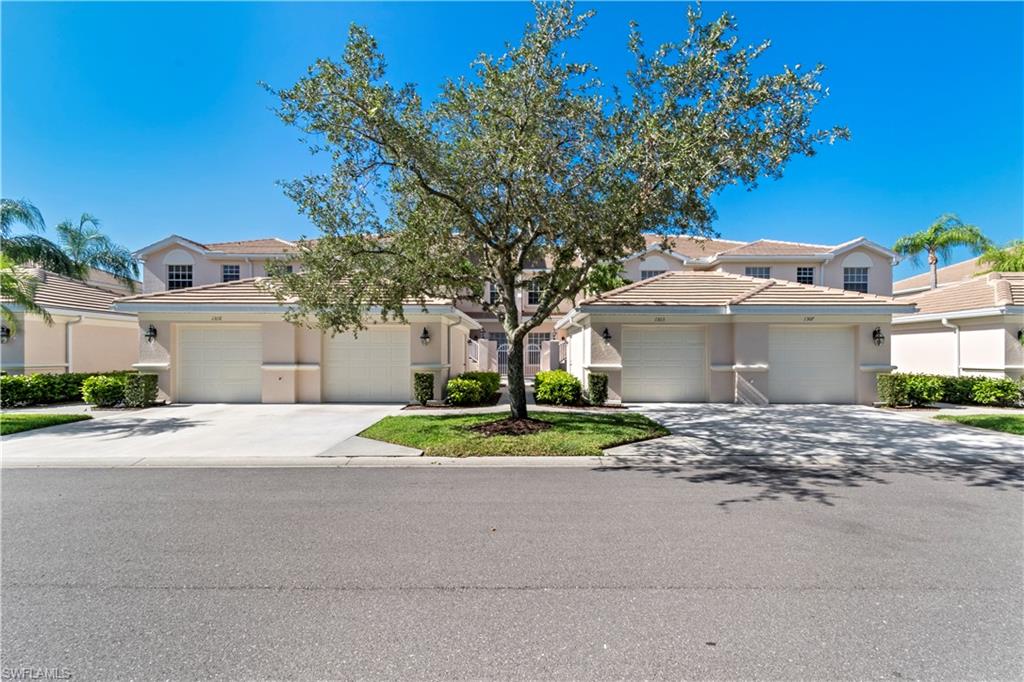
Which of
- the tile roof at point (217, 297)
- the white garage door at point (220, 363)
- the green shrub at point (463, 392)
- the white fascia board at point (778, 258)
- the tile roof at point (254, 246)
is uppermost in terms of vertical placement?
the tile roof at point (254, 246)

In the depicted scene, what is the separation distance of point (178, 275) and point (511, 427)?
82.4 ft

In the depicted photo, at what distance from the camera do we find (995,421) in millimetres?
10820

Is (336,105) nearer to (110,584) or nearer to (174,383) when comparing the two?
(110,584)

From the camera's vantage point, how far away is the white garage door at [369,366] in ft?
48.5

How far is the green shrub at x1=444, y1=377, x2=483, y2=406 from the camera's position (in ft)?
46.3

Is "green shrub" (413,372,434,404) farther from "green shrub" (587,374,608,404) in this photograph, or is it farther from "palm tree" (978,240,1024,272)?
"palm tree" (978,240,1024,272)

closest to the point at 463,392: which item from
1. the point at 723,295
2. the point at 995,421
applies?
the point at 723,295

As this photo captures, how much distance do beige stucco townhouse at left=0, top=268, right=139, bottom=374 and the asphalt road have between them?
1315cm

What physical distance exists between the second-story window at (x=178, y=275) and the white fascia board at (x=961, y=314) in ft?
112

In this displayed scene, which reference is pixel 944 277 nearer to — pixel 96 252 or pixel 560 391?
pixel 560 391

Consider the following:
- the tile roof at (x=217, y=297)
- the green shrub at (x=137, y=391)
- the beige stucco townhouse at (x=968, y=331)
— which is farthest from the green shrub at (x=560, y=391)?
the beige stucco townhouse at (x=968, y=331)

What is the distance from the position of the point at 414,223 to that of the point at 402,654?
793 centimetres

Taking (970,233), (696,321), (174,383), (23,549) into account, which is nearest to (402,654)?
(23,549)

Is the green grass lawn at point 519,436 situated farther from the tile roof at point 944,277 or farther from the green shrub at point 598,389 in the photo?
the tile roof at point 944,277
